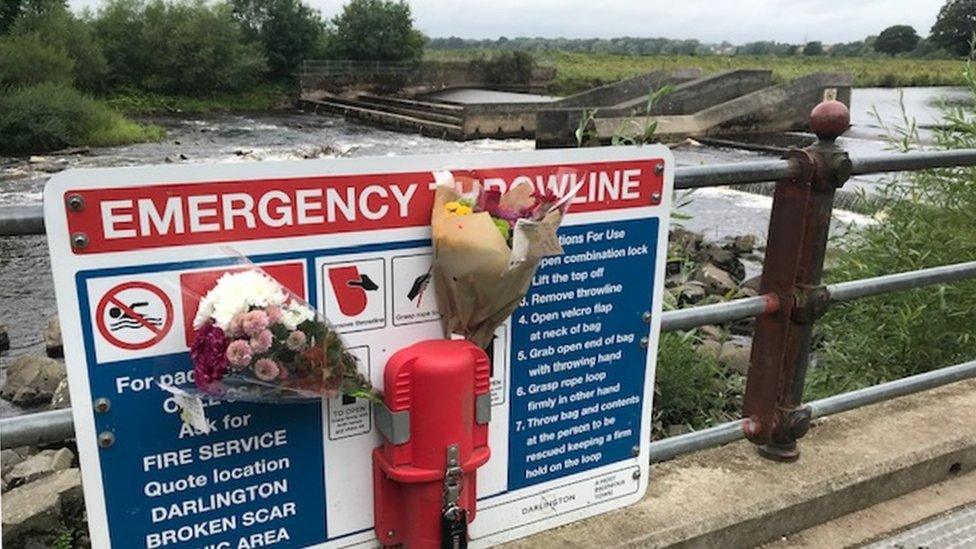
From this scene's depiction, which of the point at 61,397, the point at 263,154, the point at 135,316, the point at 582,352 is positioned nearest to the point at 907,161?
the point at 582,352

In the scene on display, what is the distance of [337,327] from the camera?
1.79m

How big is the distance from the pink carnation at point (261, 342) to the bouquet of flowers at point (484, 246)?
40 centimetres

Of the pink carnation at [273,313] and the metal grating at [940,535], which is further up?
the pink carnation at [273,313]

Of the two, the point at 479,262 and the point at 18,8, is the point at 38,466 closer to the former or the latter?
the point at 479,262

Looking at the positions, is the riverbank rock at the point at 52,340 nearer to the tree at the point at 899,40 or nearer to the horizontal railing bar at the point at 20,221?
the horizontal railing bar at the point at 20,221

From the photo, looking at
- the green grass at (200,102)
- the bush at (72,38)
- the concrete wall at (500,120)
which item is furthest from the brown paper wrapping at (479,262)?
the bush at (72,38)

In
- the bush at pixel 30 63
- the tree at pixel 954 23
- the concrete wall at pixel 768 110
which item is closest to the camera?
the concrete wall at pixel 768 110

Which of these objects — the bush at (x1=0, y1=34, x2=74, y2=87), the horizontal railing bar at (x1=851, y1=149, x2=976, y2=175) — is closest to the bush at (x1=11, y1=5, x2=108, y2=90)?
the bush at (x1=0, y1=34, x2=74, y2=87)

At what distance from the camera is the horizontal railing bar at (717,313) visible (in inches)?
93.7

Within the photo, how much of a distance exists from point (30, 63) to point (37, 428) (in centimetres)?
4311

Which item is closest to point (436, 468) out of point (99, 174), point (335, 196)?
point (335, 196)

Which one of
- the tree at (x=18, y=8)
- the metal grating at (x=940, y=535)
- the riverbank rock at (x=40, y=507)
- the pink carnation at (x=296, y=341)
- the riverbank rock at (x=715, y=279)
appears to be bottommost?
the riverbank rock at (x=715, y=279)

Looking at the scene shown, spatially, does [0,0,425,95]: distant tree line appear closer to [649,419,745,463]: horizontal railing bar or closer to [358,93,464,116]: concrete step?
[358,93,464,116]: concrete step

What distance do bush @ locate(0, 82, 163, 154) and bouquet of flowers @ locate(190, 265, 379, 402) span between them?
102 feet
